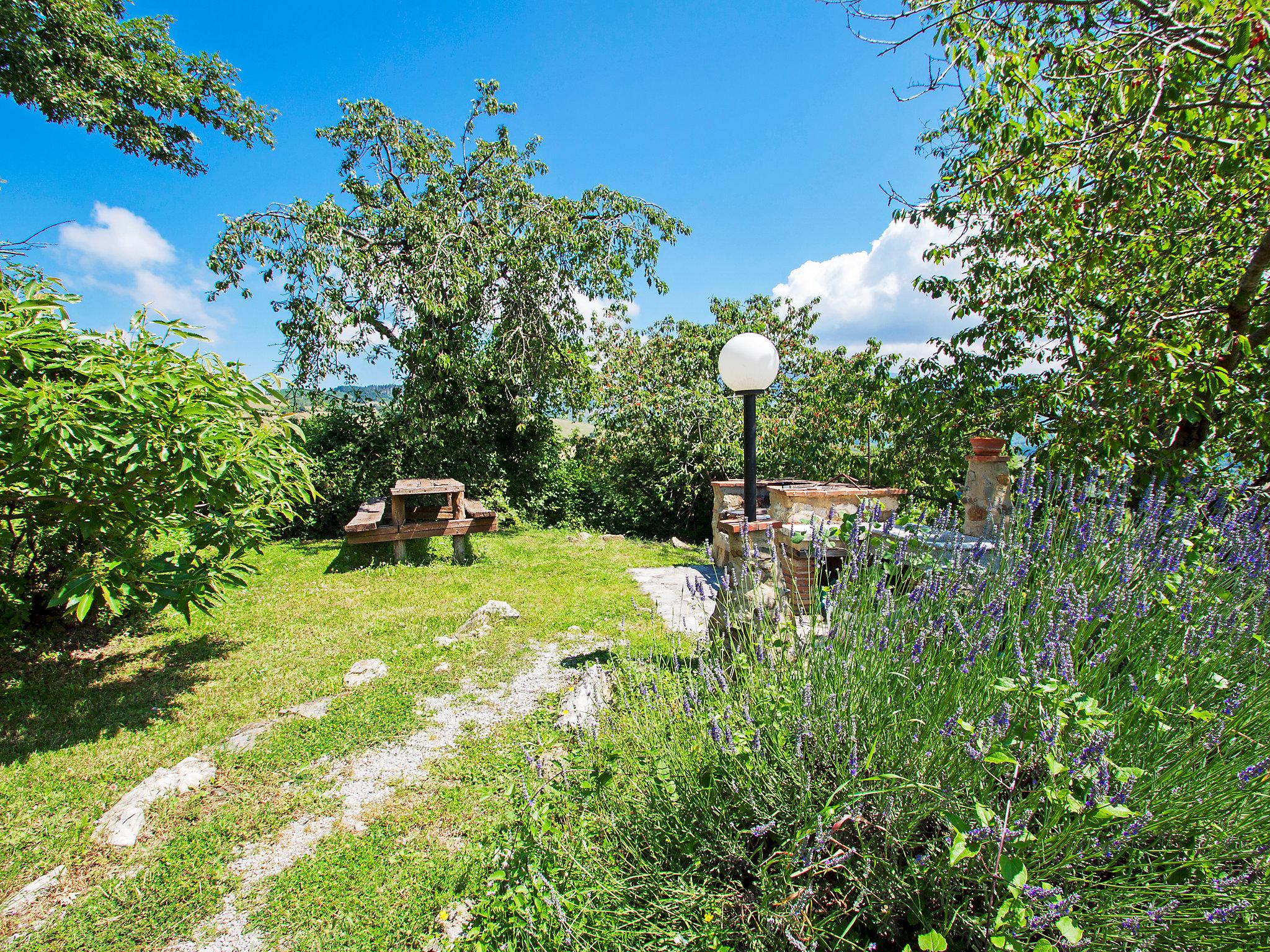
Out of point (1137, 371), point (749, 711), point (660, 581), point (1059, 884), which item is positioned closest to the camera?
point (1059, 884)

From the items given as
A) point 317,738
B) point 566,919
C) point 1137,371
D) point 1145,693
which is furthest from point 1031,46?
point 317,738

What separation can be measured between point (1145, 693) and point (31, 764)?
15.7 ft

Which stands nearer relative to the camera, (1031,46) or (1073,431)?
(1031,46)

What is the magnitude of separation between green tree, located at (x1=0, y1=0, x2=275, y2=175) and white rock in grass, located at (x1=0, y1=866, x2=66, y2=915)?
853cm

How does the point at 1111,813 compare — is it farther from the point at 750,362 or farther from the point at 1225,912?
the point at 750,362

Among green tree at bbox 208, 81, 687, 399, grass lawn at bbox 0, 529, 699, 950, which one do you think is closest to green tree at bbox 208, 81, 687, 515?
green tree at bbox 208, 81, 687, 399

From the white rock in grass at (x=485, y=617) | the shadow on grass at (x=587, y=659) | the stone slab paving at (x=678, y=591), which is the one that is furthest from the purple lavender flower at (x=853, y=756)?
the white rock in grass at (x=485, y=617)

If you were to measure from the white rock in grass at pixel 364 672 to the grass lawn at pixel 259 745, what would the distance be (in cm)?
8

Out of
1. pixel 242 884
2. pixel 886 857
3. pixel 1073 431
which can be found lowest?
pixel 242 884

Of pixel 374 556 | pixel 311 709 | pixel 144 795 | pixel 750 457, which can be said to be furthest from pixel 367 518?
pixel 750 457

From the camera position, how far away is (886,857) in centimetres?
145

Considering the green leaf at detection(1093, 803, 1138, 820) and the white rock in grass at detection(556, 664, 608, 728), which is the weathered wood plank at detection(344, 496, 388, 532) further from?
the green leaf at detection(1093, 803, 1138, 820)

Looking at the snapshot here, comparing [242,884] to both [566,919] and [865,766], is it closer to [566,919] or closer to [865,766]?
[566,919]

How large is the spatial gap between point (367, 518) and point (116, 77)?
6619 millimetres
